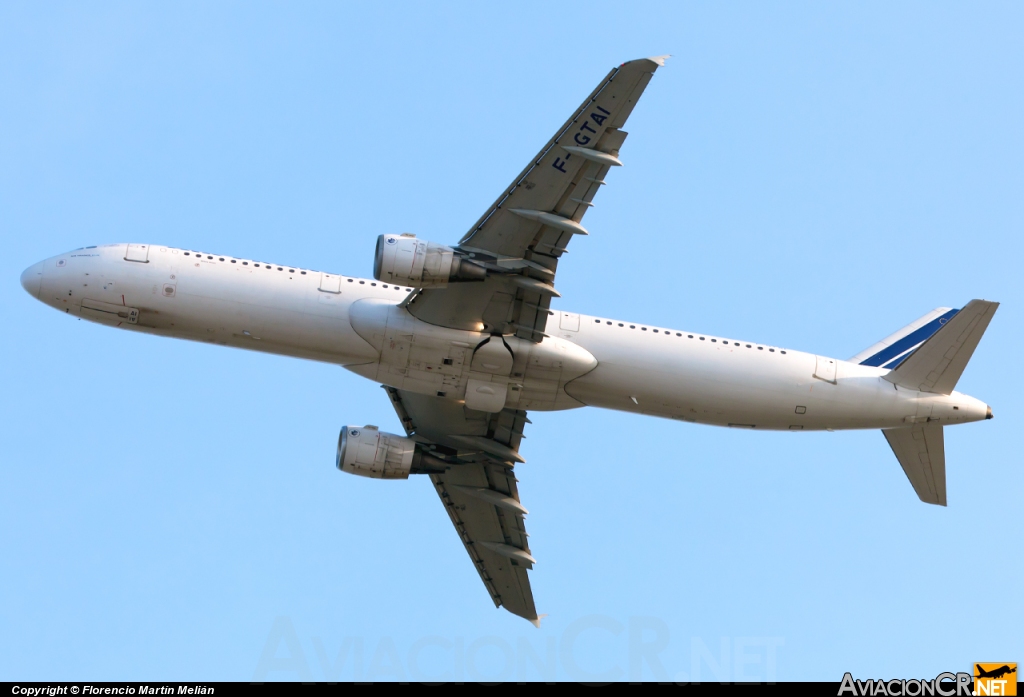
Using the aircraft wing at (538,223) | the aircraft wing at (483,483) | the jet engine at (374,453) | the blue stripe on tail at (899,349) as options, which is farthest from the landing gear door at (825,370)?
the jet engine at (374,453)

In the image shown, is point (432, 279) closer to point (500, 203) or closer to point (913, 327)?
point (500, 203)

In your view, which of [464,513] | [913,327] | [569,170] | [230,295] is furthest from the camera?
[464,513]

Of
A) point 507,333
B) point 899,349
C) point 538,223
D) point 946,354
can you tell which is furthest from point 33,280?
point 946,354

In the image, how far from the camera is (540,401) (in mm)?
42531

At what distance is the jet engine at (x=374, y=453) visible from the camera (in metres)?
46.1

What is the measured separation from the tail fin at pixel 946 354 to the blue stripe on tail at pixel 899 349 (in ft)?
7.32

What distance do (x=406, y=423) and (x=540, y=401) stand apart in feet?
25.8

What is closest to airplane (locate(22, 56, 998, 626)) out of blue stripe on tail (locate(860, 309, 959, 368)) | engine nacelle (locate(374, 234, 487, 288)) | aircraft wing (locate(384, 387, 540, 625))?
engine nacelle (locate(374, 234, 487, 288))

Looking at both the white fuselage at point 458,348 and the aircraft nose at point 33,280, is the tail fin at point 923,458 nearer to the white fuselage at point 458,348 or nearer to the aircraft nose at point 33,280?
the white fuselage at point 458,348

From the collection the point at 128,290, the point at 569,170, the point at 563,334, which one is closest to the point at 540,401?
the point at 563,334

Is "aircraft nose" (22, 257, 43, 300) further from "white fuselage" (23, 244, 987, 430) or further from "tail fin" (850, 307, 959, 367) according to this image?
"tail fin" (850, 307, 959, 367)

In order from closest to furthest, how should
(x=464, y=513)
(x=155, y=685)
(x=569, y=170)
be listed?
(x=155, y=685) → (x=569, y=170) → (x=464, y=513)

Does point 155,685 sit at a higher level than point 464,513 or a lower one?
lower

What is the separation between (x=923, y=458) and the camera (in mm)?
44094
